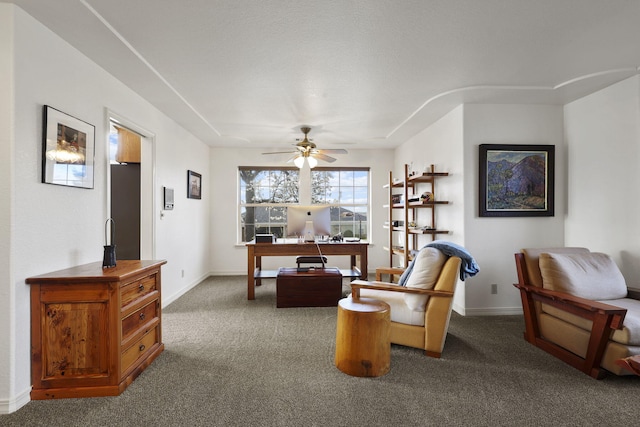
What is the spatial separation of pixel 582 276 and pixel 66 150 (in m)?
4.28

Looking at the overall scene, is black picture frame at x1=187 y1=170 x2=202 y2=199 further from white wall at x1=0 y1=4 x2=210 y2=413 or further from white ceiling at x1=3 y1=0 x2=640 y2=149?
white wall at x1=0 y1=4 x2=210 y2=413

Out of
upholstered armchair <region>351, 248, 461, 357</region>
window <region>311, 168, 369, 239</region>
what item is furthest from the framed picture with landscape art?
window <region>311, 168, 369, 239</region>

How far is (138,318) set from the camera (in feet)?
8.05

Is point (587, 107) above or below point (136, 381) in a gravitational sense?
above

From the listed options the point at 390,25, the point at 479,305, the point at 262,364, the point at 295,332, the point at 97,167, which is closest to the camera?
the point at 390,25

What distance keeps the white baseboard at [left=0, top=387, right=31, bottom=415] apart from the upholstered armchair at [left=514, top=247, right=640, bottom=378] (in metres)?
3.85

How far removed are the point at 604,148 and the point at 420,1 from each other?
2.79 metres

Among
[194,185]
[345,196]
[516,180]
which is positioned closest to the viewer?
[516,180]

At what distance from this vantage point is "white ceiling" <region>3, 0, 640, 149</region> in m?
2.04

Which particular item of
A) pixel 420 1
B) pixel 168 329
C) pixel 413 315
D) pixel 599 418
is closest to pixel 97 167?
pixel 168 329

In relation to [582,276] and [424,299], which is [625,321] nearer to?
[582,276]

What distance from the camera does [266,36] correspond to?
235 cm

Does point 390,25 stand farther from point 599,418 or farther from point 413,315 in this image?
point 599,418

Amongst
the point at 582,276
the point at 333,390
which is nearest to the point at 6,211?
the point at 333,390
